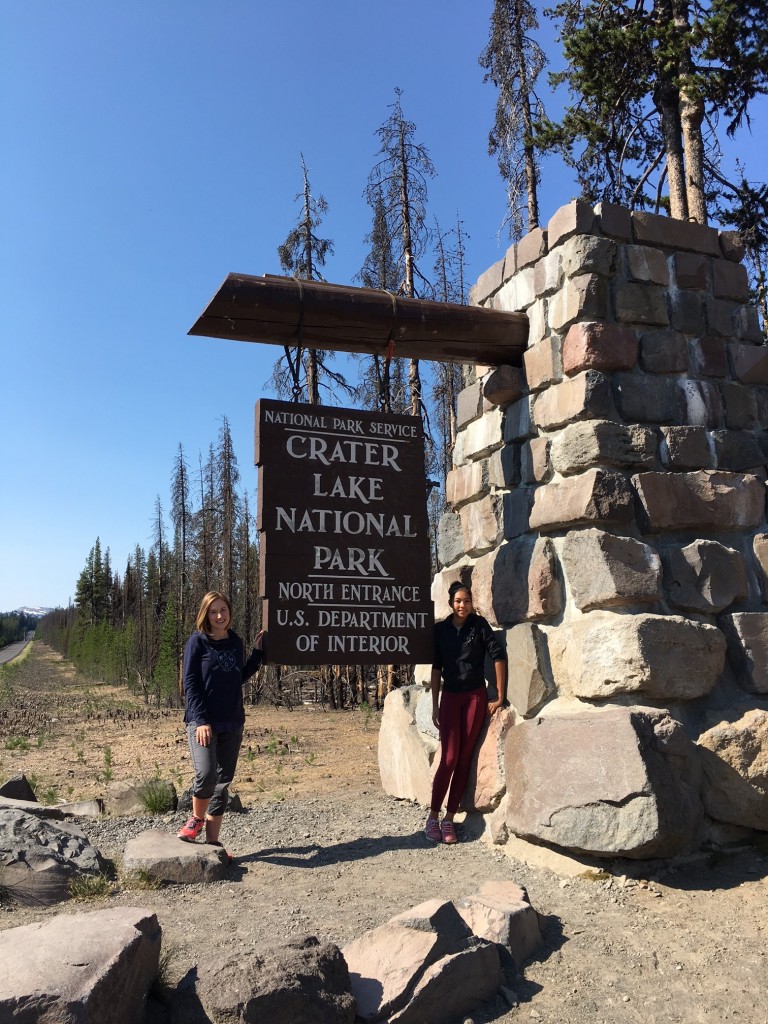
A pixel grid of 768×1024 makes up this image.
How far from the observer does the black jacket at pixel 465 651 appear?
4934mm

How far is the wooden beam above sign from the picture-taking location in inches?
185

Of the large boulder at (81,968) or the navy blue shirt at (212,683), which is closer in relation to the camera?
the large boulder at (81,968)

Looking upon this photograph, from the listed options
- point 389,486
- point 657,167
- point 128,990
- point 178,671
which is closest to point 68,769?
point 389,486

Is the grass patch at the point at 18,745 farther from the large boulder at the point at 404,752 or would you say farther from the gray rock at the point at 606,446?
the gray rock at the point at 606,446

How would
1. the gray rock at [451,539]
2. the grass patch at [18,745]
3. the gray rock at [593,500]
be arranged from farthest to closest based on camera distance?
the grass patch at [18,745] < the gray rock at [451,539] < the gray rock at [593,500]

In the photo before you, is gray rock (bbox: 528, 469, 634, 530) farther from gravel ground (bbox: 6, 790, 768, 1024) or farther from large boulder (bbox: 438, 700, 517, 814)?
gravel ground (bbox: 6, 790, 768, 1024)

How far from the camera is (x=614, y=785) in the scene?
3.87 m

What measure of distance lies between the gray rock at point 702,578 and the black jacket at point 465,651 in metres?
1.08

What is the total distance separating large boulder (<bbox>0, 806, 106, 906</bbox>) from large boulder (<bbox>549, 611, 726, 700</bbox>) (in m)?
2.75

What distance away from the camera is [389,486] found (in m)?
4.88

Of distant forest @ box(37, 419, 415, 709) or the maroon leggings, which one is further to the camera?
distant forest @ box(37, 419, 415, 709)

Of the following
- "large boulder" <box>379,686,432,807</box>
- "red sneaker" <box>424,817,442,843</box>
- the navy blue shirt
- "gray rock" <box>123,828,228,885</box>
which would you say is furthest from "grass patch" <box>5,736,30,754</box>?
"red sneaker" <box>424,817,442,843</box>

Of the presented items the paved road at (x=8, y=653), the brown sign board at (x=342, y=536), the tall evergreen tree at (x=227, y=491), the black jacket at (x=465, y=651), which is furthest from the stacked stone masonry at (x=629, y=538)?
the paved road at (x=8, y=653)

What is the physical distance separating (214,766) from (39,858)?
1054mm
